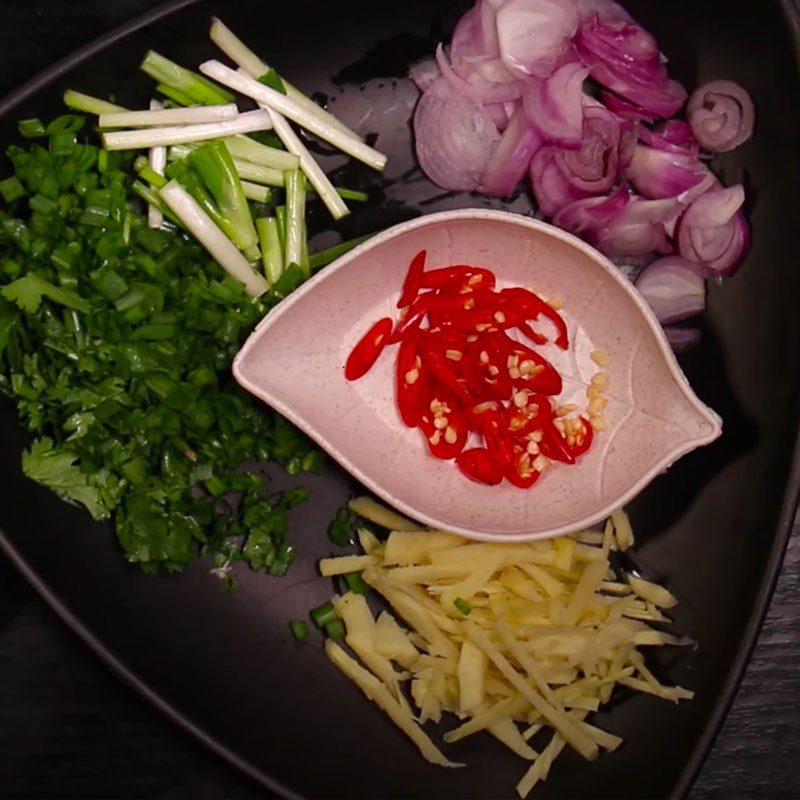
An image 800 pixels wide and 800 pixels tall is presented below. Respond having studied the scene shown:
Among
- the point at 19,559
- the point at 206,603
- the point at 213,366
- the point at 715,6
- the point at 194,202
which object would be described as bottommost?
the point at 206,603

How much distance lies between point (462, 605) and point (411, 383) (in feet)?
1.49

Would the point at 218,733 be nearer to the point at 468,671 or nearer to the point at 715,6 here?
the point at 468,671

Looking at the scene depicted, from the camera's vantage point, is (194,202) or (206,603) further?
(206,603)

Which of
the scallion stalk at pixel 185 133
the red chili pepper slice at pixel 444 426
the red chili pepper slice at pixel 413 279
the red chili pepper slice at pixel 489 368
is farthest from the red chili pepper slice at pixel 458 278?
the scallion stalk at pixel 185 133

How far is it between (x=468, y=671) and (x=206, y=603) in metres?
0.59

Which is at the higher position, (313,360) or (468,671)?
(313,360)

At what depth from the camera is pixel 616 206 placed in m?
1.91

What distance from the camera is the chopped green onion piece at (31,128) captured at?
180cm

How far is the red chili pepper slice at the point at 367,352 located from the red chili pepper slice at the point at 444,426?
15 centimetres

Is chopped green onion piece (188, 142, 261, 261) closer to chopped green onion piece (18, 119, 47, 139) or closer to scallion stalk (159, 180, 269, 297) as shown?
scallion stalk (159, 180, 269, 297)

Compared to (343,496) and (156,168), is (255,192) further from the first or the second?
(343,496)

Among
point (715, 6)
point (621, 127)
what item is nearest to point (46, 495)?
point (621, 127)

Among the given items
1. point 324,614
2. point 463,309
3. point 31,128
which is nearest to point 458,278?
point 463,309

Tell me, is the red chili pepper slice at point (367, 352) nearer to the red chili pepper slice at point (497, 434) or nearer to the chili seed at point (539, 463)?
the red chili pepper slice at point (497, 434)
